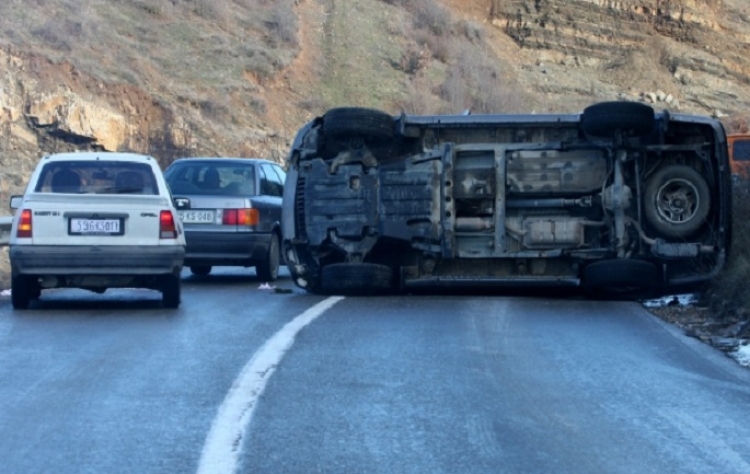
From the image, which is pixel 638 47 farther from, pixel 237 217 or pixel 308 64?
pixel 237 217

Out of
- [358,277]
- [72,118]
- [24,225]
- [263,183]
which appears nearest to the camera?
[24,225]

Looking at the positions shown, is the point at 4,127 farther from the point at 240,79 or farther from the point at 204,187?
the point at 204,187

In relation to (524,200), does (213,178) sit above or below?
above

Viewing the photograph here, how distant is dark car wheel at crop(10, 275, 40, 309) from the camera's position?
509 inches

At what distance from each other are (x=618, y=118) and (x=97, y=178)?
5.58 meters

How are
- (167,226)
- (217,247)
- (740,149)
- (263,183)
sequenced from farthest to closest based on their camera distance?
(740,149) → (263,183) → (217,247) → (167,226)

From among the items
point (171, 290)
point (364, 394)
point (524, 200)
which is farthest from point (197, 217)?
point (364, 394)

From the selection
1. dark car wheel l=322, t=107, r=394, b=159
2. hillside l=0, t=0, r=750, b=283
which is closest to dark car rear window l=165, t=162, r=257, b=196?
dark car wheel l=322, t=107, r=394, b=159

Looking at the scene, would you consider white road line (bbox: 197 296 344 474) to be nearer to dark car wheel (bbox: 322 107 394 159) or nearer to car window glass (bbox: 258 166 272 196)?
dark car wheel (bbox: 322 107 394 159)

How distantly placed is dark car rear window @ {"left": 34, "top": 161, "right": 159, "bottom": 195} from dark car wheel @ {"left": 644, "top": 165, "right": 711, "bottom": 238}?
17.8ft

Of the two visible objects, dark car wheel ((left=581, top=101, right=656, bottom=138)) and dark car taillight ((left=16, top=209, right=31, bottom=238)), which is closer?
dark car taillight ((left=16, top=209, right=31, bottom=238))

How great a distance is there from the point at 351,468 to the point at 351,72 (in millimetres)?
40134

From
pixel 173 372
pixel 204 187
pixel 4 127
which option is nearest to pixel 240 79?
pixel 4 127

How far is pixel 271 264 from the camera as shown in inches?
690
